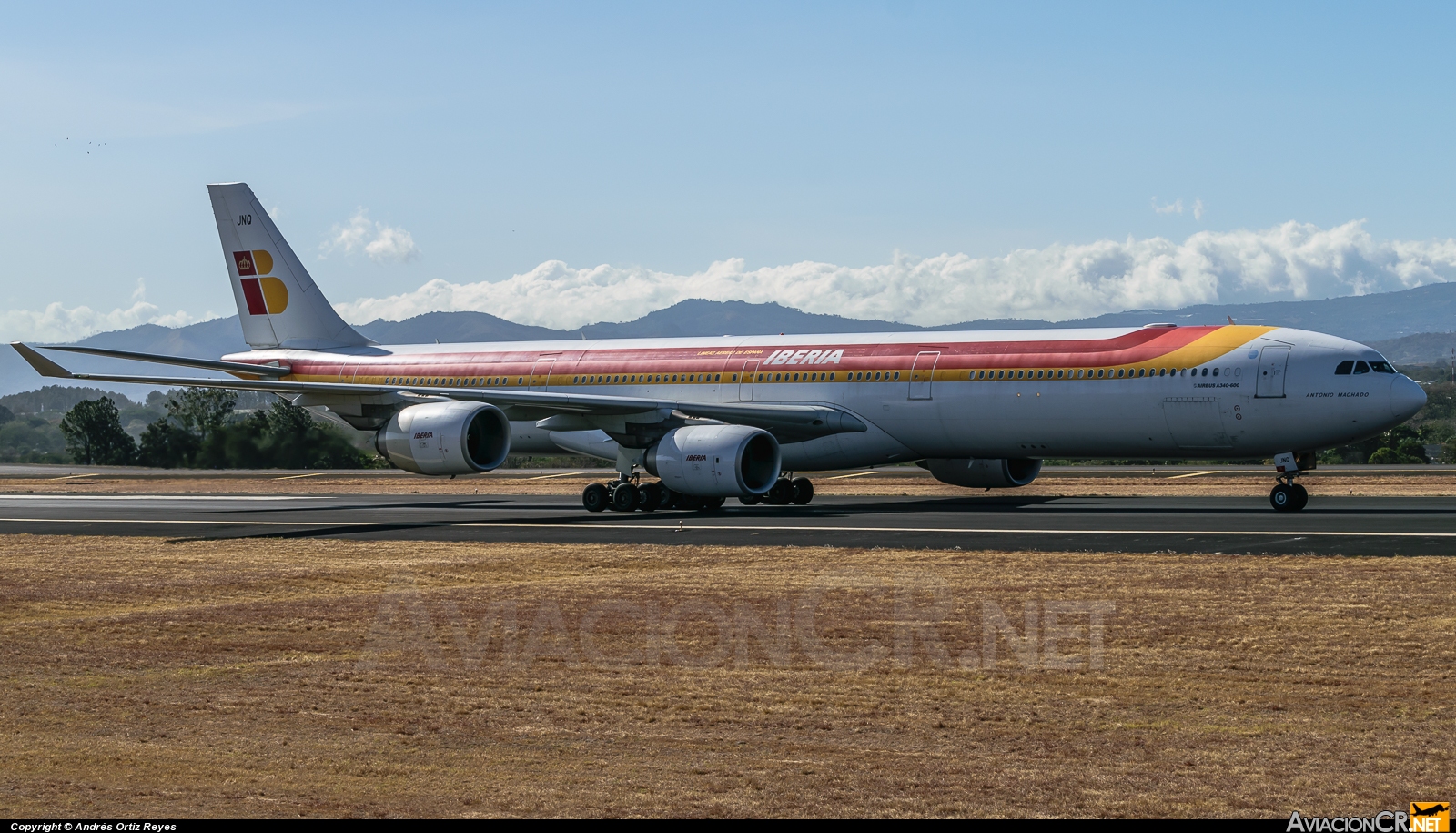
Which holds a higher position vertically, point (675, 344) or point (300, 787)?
point (675, 344)

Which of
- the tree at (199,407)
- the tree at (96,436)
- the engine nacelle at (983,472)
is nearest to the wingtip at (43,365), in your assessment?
the engine nacelle at (983,472)

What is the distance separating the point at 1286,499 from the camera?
28.9 metres

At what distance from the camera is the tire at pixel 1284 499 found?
28.8 metres

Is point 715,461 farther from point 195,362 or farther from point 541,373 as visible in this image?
point 195,362

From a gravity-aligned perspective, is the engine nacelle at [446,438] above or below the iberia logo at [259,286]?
below

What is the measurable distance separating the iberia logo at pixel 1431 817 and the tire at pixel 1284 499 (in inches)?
886

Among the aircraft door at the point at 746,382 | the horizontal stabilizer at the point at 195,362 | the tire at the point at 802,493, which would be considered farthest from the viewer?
the tire at the point at 802,493

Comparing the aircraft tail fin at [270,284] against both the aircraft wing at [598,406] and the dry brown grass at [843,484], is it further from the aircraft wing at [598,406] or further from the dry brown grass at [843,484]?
the aircraft wing at [598,406]

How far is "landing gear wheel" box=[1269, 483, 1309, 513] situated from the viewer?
28781 mm

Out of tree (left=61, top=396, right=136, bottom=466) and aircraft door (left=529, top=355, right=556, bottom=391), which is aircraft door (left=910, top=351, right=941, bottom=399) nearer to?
aircraft door (left=529, top=355, right=556, bottom=391)

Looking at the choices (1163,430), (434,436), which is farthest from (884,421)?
(434,436)
